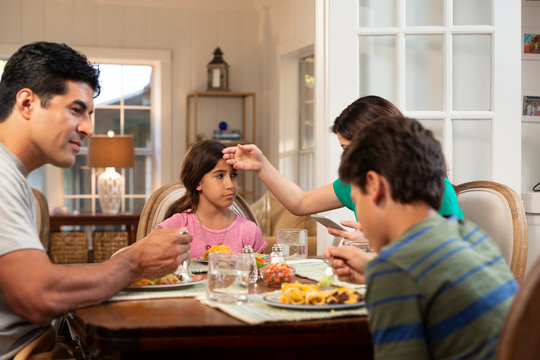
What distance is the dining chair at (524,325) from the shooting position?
81 centimetres

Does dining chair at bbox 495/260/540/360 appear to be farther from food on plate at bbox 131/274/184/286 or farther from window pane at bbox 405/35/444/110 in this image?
window pane at bbox 405/35/444/110

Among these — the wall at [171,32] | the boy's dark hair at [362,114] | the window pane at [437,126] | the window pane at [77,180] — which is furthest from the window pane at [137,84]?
the boy's dark hair at [362,114]

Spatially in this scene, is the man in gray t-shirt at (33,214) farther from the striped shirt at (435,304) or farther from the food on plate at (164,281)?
the striped shirt at (435,304)

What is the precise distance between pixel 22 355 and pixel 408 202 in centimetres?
94

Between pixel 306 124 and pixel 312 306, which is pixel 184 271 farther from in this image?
pixel 306 124

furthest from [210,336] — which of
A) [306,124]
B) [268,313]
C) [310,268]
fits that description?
[306,124]

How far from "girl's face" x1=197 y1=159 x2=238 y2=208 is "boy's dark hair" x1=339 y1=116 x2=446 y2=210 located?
5.63 feet

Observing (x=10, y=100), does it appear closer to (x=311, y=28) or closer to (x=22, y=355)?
(x=22, y=355)

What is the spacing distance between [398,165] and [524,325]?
34 cm

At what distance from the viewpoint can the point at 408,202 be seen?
1.08 metres

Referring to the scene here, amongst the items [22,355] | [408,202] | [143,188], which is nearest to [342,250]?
[408,202]

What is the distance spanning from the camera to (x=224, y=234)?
2766 millimetres

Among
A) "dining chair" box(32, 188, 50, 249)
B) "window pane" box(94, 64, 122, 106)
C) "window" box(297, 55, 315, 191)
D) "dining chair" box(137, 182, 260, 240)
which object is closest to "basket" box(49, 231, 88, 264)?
"window pane" box(94, 64, 122, 106)

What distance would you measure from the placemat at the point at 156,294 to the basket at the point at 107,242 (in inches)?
166
